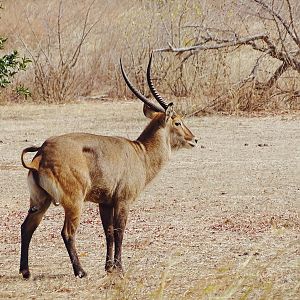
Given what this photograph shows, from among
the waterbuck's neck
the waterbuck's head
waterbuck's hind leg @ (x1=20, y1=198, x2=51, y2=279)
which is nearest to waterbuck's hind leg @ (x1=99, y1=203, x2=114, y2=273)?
waterbuck's hind leg @ (x1=20, y1=198, x2=51, y2=279)

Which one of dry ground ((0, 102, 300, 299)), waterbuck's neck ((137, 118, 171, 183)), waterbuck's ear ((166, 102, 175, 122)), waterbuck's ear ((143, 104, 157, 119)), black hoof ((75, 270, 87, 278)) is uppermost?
waterbuck's ear ((166, 102, 175, 122))

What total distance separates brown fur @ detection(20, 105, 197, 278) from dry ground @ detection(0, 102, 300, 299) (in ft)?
1.20

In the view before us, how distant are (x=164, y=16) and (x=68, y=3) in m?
10.3

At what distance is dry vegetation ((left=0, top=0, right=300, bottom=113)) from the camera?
23828 mm

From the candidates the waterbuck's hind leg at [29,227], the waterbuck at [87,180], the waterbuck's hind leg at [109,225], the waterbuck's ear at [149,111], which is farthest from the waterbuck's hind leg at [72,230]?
the waterbuck's ear at [149,111]

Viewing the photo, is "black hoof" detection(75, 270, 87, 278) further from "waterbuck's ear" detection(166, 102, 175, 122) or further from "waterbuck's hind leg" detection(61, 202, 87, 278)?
"waterbuck's ear" detection(166, 102, 175, 122)

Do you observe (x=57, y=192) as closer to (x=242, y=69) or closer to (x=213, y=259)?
(x=213, y=259)

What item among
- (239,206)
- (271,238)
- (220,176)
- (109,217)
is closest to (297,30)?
(220,176)

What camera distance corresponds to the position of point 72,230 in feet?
29.3

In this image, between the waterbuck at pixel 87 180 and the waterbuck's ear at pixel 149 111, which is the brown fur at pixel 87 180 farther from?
the waterbuck's ear at pixel 149 111

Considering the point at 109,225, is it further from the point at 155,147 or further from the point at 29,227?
the point at 155,147

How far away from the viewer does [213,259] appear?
991cm

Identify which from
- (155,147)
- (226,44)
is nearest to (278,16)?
(226,44)

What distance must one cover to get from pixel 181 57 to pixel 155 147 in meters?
15.9
